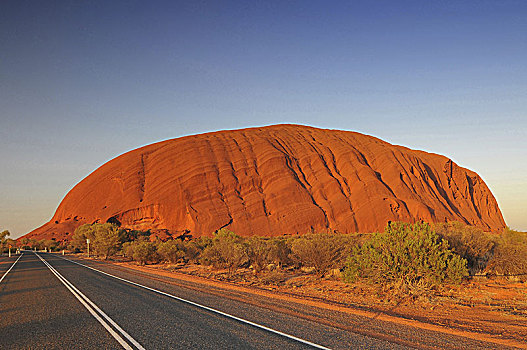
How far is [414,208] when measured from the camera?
2461 inches

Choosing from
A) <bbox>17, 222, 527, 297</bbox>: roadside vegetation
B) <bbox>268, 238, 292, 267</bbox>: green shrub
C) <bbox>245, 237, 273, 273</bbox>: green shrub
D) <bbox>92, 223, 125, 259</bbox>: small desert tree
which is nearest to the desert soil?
<bbox>17, 222, 527, 297</bbox>: roadside vegetation

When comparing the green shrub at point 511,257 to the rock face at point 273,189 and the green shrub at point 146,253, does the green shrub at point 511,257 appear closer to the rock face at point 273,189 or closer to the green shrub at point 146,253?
the green shrub at point 146,253

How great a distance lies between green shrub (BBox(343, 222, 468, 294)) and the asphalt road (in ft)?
10.2

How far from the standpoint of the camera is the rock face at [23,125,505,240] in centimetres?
6084

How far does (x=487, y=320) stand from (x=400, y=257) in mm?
3133

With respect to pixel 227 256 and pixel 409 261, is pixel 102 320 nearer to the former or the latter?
pixel 409 261

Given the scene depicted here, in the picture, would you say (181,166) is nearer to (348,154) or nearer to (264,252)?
(348,154)

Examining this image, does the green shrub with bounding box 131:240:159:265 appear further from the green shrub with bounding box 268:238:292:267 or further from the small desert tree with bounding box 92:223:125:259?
the green shrub with bounding box 268:238:292:267

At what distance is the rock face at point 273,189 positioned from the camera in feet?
200

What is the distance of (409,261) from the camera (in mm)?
10883

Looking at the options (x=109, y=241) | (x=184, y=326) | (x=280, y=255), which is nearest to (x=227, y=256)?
(x=280, y=255)

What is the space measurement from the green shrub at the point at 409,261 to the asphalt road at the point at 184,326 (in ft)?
10.2

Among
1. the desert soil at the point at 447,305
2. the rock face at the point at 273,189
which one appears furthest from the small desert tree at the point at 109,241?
the desert soil at the point at 447,305

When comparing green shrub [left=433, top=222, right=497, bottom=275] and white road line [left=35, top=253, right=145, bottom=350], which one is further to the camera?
green shrub [left=433, top=222, right=497, bottom=275]
